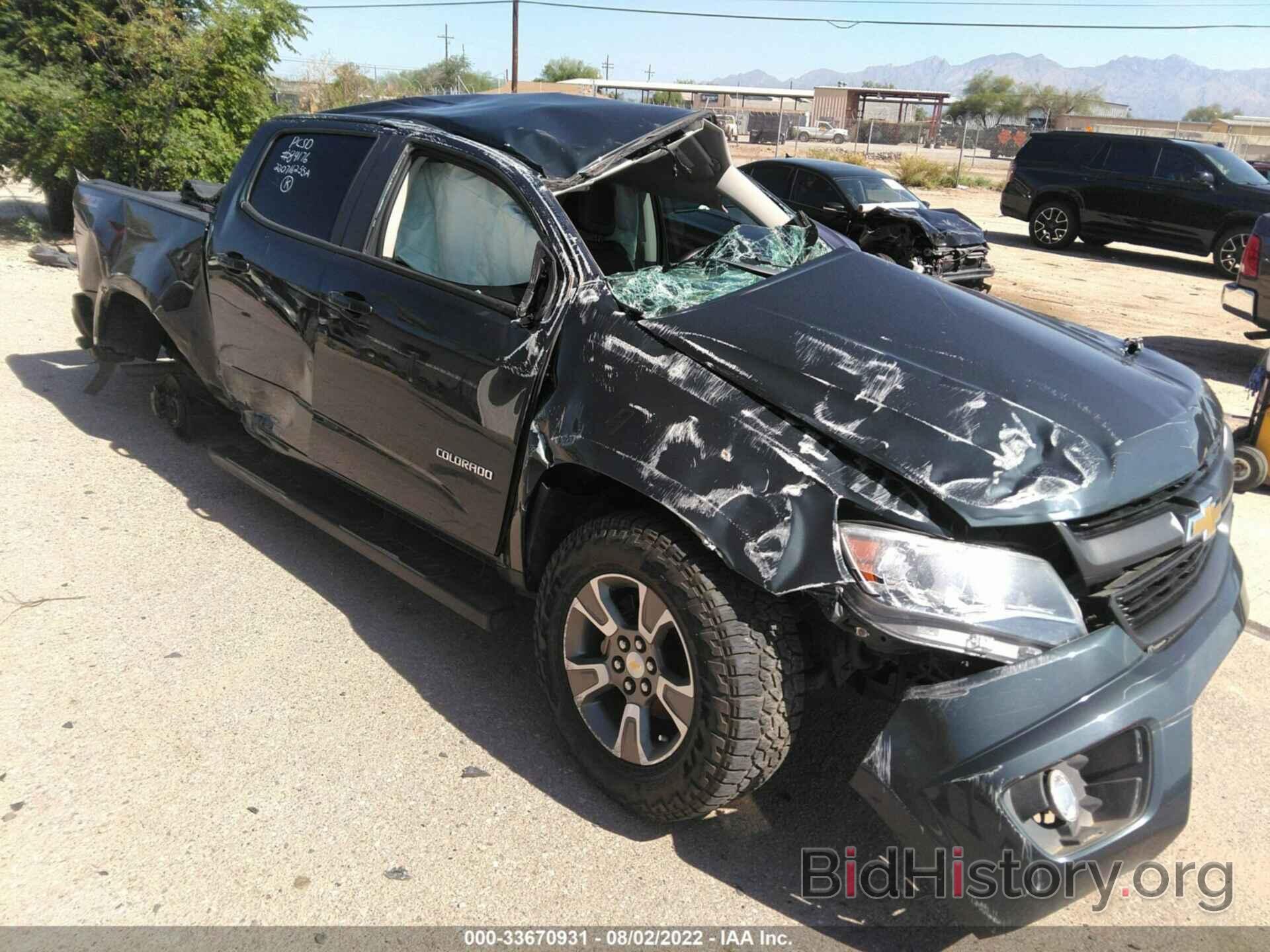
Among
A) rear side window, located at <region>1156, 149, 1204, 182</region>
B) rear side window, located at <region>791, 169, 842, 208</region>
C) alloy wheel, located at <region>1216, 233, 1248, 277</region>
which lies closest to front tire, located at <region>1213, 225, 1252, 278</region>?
alloy wheel, located at <region>1216, 233, 1248, 277</region>

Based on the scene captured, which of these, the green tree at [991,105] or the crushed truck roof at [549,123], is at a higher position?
the green tree at [991,105]

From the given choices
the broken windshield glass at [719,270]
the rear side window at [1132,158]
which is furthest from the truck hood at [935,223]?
the broken windshield glass at [719,270]

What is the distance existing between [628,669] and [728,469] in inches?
26.8

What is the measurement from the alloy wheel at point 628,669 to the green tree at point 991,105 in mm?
82042

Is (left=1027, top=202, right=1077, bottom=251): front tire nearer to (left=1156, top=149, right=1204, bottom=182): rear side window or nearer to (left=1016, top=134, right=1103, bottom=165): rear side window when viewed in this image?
(left=1016, top=134, right=1103, bottom=165): rear side window

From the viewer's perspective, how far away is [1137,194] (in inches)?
623

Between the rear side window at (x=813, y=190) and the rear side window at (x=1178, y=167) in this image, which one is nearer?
the rear side window at (x=813, y=190)

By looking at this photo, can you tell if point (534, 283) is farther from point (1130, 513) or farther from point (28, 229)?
point (28, 229)

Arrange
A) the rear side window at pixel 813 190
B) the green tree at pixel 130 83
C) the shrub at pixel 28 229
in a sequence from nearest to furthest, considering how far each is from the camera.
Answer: the green tree at pixel 130 83, the shrub at pixel 28 229, the rear side window at pixel 813 190

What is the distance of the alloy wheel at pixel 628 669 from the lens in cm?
276

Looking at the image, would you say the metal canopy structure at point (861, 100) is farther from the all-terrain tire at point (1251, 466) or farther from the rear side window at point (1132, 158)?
the all-terrain tire at point (1251, 466)

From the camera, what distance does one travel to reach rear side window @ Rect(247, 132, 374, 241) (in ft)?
13.1

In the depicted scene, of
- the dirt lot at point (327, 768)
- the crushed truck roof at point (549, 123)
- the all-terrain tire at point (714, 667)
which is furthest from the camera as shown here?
the crushed truck roof at point (549, 123)

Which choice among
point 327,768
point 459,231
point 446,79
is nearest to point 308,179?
point 459,231
